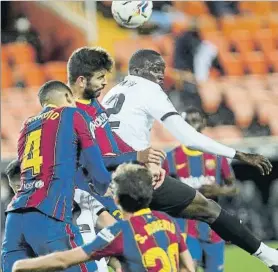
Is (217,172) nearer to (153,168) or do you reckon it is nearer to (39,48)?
(153,168)

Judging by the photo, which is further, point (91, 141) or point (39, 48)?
point (39, 48)

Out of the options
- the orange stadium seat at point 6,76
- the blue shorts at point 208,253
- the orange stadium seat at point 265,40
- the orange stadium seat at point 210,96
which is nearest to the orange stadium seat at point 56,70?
the orange stadium seat at point 6,76

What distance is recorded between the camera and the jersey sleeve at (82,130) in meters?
6.26

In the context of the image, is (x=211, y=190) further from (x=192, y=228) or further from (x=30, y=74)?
(x=30, y=74)

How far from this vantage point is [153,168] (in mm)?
6867

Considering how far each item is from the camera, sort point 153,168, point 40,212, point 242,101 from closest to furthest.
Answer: point 40,212 → point 153,168 → point 242,101

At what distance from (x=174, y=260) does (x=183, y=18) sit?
41.6 ft

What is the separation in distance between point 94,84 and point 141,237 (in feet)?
6.81

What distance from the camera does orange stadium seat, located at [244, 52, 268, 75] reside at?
17.4m

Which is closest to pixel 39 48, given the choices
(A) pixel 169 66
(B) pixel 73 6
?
(B) pixel 73 6

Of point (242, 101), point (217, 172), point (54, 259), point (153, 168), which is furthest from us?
point (242, 101)

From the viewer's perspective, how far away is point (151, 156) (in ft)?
21.9

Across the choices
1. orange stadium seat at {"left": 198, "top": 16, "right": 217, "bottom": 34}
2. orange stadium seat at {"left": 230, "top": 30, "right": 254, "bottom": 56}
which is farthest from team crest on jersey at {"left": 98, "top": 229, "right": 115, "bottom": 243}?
orange stadium seat at {"left": 230, "top": 30, "right": 254, "bottom": 56}

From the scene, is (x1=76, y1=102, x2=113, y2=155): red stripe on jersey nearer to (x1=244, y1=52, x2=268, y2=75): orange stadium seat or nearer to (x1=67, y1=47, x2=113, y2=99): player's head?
(x1=67, y1=47, x2=113, y2=99): player's head
